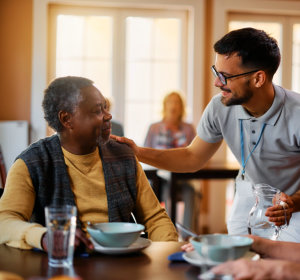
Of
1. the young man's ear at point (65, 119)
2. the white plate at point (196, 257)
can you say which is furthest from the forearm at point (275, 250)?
the young man's ear at point (65, 119)

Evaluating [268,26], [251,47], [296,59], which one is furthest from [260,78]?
[296,59]

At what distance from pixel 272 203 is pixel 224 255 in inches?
21.4

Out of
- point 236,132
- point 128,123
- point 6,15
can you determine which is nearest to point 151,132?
point 128,123

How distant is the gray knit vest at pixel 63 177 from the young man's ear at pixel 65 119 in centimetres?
6

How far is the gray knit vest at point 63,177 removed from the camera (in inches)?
64.2

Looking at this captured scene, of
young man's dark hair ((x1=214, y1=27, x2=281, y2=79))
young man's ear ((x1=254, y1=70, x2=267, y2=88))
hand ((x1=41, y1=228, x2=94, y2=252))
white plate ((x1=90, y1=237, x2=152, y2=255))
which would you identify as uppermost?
young man's dark hair ((x1=214, y1=27, x2=281, y2=79))

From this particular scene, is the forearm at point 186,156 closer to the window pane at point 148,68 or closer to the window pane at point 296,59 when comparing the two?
the window pane at point 148,68

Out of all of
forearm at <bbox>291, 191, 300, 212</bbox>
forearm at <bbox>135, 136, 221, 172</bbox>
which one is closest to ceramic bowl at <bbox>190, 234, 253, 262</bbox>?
forearm at <bbox>291, 191, 300, 212</bbox>

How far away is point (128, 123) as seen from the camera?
5230 mm

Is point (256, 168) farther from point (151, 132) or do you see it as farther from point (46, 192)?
point (151, 132)

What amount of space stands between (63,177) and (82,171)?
9 cm

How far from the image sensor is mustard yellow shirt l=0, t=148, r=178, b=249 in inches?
55.3

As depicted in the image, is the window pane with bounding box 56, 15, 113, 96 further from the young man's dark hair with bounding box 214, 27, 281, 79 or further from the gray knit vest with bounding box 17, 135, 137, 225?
the gray knit vest with bounding box 17, 135, 137, 225

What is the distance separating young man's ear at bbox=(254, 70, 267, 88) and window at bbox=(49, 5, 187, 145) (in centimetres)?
285
